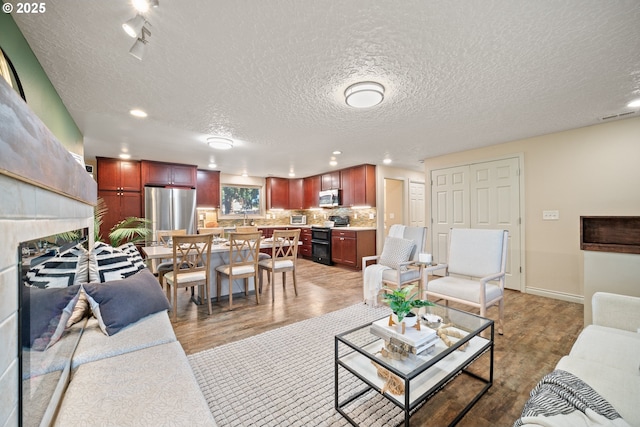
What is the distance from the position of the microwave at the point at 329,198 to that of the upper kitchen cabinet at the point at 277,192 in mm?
1506

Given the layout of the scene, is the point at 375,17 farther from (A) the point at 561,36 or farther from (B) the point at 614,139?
(B) the point at 614,139

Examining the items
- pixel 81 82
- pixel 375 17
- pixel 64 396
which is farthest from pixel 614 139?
pixel 81 82

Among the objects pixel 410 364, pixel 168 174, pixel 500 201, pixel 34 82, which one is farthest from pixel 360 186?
pixel 34 82

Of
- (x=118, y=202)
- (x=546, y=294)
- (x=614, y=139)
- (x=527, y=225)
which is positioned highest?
(x=614, y=139)

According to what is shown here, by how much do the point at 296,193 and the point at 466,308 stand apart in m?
5.56

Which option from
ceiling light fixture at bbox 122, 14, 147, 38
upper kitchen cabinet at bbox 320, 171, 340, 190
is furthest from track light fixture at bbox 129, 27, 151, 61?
upper kitchen cabinet at bbox 320, 171, 340, 190

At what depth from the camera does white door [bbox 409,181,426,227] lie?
673cm

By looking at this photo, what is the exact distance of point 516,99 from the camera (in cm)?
254

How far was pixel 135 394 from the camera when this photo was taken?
1064mm

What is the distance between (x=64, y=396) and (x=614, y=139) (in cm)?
549

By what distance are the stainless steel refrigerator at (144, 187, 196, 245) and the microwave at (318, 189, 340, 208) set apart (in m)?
3.02

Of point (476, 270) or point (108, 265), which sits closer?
point (108, 265)

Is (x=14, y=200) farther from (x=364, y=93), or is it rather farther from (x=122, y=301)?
(x=364, y=93)

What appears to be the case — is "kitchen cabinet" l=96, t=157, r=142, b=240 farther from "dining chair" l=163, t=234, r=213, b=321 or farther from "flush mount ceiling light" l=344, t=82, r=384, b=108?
"flush mount ceiling light" l=344, t=82, r=384, b=108
